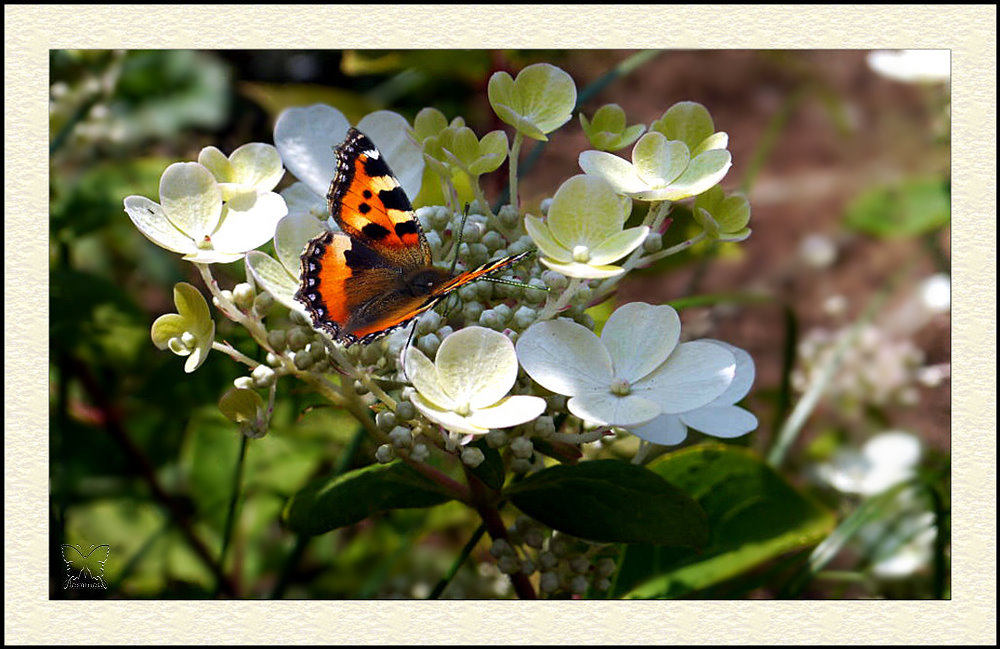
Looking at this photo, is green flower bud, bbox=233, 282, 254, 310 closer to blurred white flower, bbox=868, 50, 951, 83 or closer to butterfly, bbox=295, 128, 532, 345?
butterfly, bbox=295, 128, 532, 345

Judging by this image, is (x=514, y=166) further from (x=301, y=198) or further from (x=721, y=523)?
(x=721, y=523)

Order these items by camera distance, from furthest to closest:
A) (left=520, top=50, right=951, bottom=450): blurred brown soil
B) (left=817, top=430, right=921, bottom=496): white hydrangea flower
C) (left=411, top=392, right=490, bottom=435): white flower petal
→ (left=520, top=50, right=951, bottom=450): blurred brown soil
(left=817, top=430, right=921, bottom=496): white hydrangea flower
(left=411, top=392, right=490, bottom=435): white flower petal

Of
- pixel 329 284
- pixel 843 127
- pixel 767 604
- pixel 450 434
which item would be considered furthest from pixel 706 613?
pixel 843 127

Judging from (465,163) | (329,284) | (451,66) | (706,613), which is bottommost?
(706,613)

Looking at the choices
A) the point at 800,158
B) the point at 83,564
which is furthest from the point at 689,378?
the point at 800,158

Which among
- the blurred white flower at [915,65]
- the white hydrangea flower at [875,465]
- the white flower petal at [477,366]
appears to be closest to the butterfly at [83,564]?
the white flower petal at [477,366]

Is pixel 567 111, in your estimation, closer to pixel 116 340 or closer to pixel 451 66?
pixel 451 66

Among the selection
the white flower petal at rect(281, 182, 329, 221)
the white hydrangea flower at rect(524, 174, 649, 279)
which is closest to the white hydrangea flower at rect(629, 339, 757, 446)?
the white hydrangea flower at rect(524, 174, 649, 279)
